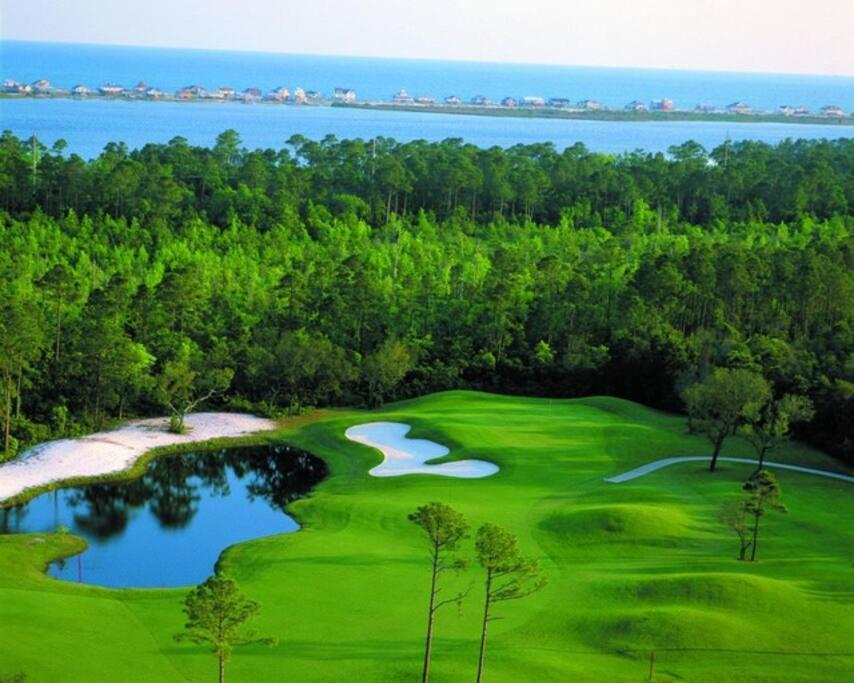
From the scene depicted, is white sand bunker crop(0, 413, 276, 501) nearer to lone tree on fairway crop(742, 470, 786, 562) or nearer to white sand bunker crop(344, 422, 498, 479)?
white sand bunker crop(344, 422, 498, 479)

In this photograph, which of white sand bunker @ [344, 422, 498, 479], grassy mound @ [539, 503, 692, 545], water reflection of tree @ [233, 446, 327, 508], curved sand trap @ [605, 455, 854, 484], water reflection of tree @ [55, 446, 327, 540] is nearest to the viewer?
grassy mound @ [539, 503, 692, 545]

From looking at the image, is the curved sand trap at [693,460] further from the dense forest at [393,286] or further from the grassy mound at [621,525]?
the grassy mound at [621,525]

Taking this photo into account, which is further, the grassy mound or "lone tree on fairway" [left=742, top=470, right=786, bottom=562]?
→ the grassy mound

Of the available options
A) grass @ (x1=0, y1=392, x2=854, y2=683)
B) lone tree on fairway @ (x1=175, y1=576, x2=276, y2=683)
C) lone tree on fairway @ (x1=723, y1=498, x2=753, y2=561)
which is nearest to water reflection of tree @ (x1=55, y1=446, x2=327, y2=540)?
grass @ (x1=0, y1=392, x2=854, y2=683)

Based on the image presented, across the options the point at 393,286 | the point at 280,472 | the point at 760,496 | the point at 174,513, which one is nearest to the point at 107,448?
the point at 174,513

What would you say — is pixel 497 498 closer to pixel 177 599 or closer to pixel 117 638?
pixel 177 599

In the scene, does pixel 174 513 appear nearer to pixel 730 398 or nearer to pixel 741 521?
pixel 741 521
